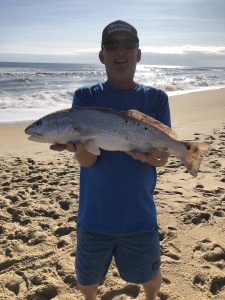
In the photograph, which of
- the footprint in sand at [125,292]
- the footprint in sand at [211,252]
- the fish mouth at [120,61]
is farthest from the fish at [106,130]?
the footprint in sand at [211,252]

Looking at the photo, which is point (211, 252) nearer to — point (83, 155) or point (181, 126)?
point (83, 155)

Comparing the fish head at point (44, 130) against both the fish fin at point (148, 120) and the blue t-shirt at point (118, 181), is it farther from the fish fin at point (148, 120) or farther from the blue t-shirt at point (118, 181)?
the fish fin at point (148, 120)

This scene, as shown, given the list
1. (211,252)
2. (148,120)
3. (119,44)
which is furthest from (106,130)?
(211,252)

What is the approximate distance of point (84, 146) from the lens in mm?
2797

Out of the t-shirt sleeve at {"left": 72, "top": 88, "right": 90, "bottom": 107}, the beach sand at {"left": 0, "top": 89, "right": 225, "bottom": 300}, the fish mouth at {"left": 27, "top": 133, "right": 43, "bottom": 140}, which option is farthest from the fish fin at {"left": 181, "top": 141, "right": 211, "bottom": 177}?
the beach sand at {"left": 0, "top": 89, "right": 225, "bottom": 300}

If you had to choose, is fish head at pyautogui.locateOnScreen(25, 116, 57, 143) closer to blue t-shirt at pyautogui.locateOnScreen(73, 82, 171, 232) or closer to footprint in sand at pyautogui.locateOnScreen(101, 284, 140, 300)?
blue t-shirt at pyautogui.locateOnScreen(73, 82, 171, 232)

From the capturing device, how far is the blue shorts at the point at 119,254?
2906 millimetres

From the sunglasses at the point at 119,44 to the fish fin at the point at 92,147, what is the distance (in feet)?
2.41

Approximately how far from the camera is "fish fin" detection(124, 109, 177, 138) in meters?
2.77

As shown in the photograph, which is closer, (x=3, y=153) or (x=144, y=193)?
(x=144, y=193)

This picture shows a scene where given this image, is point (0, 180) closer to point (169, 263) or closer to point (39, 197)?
point (39, 197)

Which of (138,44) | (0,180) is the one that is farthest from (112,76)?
(0,180)

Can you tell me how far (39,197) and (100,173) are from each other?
135 inches

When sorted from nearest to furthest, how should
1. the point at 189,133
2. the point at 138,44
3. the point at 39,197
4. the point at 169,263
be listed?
the point at 138,44 < the point at 169,263 < the point at 39,197 < the point at 189,133
